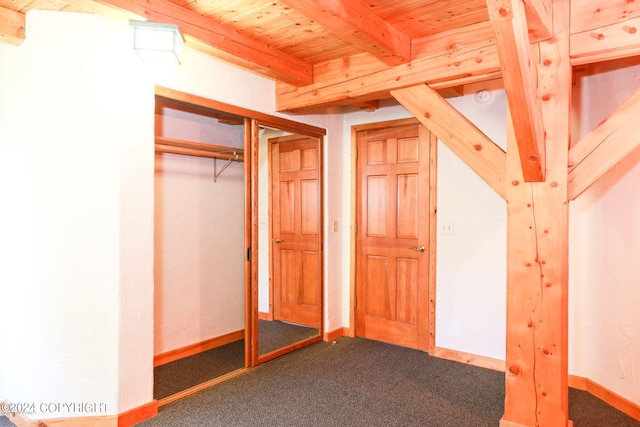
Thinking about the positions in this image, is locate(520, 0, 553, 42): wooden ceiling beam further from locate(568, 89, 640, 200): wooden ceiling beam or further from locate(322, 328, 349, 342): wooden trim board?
locate(322, 328, 349, 342): wooden trim board

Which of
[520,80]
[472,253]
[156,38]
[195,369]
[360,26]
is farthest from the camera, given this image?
[472,253]

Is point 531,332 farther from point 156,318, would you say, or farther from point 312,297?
point 156,318

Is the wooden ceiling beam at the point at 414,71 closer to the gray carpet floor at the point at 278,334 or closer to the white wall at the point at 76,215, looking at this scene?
the white wall at the point at 76,215

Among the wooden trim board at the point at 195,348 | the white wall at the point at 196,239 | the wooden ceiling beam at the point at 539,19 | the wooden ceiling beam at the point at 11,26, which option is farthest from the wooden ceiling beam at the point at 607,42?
the wooden trim board at the point at 195,348

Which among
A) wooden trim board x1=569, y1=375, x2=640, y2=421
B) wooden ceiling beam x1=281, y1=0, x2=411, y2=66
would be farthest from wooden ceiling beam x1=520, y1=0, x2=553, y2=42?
wooden trim board x1=569, y1=375, x2=640, y2=421

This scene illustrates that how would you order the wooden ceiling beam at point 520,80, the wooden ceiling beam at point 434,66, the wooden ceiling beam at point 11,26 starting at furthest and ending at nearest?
the wooden ceiling beam at point 11,26 → the wooden ceiling beam at point 434,66 → the wooden ceiling beam at point 520,80

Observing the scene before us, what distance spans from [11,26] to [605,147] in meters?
3.26

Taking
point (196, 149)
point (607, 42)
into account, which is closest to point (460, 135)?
point (607, 42)

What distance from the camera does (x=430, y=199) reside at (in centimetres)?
365

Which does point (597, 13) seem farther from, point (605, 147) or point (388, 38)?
point (388, 38)

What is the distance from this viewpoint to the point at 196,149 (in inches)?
141

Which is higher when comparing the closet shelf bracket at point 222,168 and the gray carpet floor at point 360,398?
the closet shelf bracket at point 222,168

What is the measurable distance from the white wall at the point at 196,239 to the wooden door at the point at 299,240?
1.42 ft

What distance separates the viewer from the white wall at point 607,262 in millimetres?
2631
